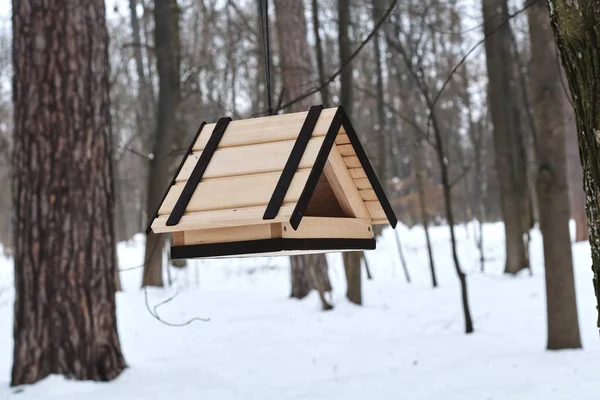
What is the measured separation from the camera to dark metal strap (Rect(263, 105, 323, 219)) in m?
A: 2.00

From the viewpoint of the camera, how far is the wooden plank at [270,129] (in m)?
2.23

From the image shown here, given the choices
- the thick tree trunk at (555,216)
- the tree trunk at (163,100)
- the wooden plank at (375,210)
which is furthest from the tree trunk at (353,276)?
the wooden plank at (375,210)

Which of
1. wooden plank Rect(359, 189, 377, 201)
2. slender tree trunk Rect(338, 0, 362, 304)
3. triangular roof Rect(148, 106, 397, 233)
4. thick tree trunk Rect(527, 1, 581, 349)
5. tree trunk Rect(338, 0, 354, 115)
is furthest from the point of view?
slender tree trunk Rect(338, 0, 362, 304)

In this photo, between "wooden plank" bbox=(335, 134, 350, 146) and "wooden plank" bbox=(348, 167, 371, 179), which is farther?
"wooden plank" bbox=(348, 167, 371, 179)

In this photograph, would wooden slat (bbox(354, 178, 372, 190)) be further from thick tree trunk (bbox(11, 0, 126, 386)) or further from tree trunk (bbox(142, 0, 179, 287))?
tree trunk (bbox(142, 0, 179, 287))

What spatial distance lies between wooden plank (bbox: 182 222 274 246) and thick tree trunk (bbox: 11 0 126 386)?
10.3ft

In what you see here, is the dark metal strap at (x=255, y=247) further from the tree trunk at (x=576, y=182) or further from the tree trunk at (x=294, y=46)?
the tree trunk at (x=576, y=182)

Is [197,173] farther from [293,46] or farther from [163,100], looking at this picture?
[163,100]

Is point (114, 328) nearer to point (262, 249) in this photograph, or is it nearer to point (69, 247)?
point (69, 247)

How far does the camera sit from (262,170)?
7.03ft

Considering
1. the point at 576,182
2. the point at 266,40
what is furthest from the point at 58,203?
the point at 576,182

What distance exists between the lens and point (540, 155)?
6.34m

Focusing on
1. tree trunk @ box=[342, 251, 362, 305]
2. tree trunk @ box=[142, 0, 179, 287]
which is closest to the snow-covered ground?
tree trunk @ box=[342, 251, 362, 305]

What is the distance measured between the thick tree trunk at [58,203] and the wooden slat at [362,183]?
125 inches
